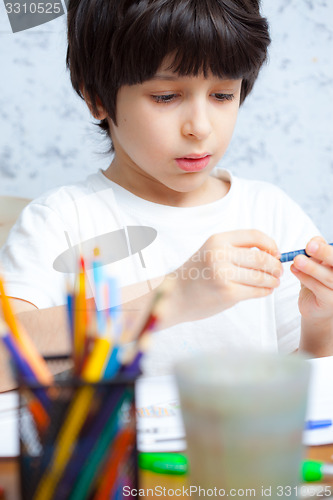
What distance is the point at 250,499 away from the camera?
0.75 feet

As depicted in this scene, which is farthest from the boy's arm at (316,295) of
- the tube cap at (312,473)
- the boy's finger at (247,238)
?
the tube cap at (312,473)

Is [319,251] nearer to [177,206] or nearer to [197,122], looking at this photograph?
[197,122]

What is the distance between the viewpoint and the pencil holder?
0.22 meters

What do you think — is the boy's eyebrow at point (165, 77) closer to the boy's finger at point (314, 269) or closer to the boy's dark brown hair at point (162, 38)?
the boy's dark brown hair at point (162, 38)

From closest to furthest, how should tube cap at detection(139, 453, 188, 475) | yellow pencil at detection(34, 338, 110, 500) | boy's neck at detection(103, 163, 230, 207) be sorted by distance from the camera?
yellow pencil at detection(34, 338, 110, 500)
tube cap at detection(139, 453, 188, 475)
boy's neck at detection(103, 163, 230, 207)

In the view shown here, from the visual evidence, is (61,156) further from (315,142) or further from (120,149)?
(315,142)

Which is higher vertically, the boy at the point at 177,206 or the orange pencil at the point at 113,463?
the boy at the point at 177,206

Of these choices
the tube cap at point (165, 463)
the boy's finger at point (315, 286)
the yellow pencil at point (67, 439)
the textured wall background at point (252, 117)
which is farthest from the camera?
the textured wall background at point (252, 117)

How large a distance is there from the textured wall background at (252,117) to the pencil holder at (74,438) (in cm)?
84

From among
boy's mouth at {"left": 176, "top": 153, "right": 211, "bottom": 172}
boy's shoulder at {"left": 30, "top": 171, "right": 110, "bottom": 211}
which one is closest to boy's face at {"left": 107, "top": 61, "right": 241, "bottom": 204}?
boy's mouth at {"left": 176, "top": 153, "right": 211, "bottom": 172}

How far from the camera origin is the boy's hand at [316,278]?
604 mm

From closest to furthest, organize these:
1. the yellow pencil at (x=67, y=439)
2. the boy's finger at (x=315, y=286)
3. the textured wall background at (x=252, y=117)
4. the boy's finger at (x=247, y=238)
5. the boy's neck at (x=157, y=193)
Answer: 1. the yellow pencil at (x=67, y=439)
2. the boy's finger at (x=247, y=238)
3. the boy's finger at (x=315, y=286)
4. the boy's neck at (x=157, y=193)
5. the textured wall background at (x=252, y=117)

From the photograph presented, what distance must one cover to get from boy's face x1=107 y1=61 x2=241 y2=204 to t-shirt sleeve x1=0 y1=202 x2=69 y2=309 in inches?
6.2

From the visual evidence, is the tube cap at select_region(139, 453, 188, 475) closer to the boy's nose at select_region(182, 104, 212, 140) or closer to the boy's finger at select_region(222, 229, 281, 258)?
the boy's finger at select_region(222, 229, 281, 258)
